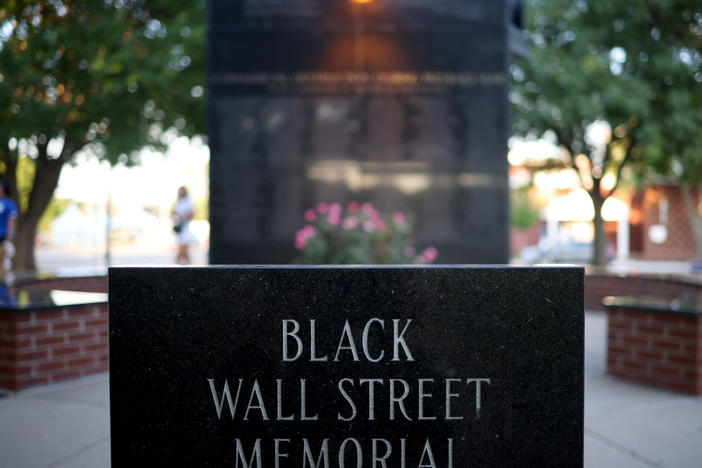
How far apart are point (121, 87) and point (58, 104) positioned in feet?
4.10

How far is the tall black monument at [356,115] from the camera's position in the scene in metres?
8.49

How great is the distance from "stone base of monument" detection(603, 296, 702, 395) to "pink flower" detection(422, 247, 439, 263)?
2939 mm

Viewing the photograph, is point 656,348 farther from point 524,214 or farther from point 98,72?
point 524,214

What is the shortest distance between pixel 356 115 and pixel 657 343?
5.11m

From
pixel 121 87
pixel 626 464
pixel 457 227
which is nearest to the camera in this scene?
pixel 626 464

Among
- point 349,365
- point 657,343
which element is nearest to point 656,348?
point 657,343

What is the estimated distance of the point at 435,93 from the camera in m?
8.57

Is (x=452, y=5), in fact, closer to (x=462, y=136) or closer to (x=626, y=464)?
(x=462, y=136)

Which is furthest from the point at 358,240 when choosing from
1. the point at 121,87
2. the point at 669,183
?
the point at 669,183

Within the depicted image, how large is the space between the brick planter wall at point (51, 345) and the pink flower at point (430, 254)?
13.6 feet

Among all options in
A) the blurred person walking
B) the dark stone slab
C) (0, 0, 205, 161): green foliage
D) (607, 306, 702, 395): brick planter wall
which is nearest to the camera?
the dark stone slab

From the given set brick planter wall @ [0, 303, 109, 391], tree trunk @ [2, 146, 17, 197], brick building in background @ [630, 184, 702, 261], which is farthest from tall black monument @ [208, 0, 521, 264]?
brick building in background @ [630, 184, 702, 261]

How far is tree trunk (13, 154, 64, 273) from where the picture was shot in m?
13.4

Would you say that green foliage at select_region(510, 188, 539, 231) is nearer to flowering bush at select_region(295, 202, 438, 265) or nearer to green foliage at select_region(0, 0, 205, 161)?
green foliage at select_region(0, 0, 205, 161)
